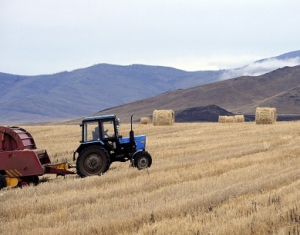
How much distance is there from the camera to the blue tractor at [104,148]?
15242mm

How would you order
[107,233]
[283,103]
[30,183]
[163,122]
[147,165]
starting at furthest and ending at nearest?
[283,103] → [163,122] → [147,165] → [30,183] → [107,233]

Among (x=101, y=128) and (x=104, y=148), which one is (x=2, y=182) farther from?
(x=101, y=128)

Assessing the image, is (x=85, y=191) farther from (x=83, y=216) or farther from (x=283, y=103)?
(x=283, y=103)

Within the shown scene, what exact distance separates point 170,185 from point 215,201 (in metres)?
2.48

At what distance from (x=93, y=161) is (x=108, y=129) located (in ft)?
3.49

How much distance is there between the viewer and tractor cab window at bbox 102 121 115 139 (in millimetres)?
15648

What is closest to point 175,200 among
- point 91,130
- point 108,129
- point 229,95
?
point 108,129

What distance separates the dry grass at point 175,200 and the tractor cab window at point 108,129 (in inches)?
41.1

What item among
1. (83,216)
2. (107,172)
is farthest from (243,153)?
(83,216)

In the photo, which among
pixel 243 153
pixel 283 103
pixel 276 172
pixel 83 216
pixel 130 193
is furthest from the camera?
pixel 283 103

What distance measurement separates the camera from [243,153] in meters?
17.6

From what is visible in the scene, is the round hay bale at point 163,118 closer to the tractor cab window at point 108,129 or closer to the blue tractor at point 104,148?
the blue tractor at point 104,148

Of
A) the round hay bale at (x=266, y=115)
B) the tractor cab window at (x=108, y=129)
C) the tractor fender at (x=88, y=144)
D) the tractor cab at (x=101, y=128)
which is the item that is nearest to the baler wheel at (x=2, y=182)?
the tractor fender at (x=88, y=144)

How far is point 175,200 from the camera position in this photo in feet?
33.0
